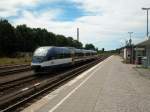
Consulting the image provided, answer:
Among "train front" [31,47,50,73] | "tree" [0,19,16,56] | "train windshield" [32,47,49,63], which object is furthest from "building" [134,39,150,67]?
"tree" [0,19,16,56]

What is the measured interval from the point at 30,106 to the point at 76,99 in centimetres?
235

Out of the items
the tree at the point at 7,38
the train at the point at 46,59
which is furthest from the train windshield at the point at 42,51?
the tree at the point at 7,38

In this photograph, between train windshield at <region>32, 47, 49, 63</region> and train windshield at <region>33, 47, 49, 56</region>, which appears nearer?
train windshield at <region>32, 47, 49, 63</region>

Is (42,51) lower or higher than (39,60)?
higher

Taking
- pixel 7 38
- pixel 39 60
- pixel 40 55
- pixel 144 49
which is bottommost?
pixel 39 60

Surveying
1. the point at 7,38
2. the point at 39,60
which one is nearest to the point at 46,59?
the point at 39,60

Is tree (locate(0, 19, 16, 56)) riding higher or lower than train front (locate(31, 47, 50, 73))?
higher

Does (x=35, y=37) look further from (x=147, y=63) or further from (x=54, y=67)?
(x=54, y=67)

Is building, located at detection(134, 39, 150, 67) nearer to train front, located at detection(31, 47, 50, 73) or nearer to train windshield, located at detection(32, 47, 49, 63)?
train windshield, located at detection(32, 47, 49, 63)

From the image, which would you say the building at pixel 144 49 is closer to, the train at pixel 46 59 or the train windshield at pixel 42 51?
the train at pixel 46 59

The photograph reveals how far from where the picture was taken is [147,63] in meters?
42.4

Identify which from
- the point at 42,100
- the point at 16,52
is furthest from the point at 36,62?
the point at 16,52

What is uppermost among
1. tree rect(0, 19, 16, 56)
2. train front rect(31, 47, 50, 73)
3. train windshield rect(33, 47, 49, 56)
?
tree rect(0, 19, 16, 56)

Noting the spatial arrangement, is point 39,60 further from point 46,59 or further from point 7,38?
point 7,38
